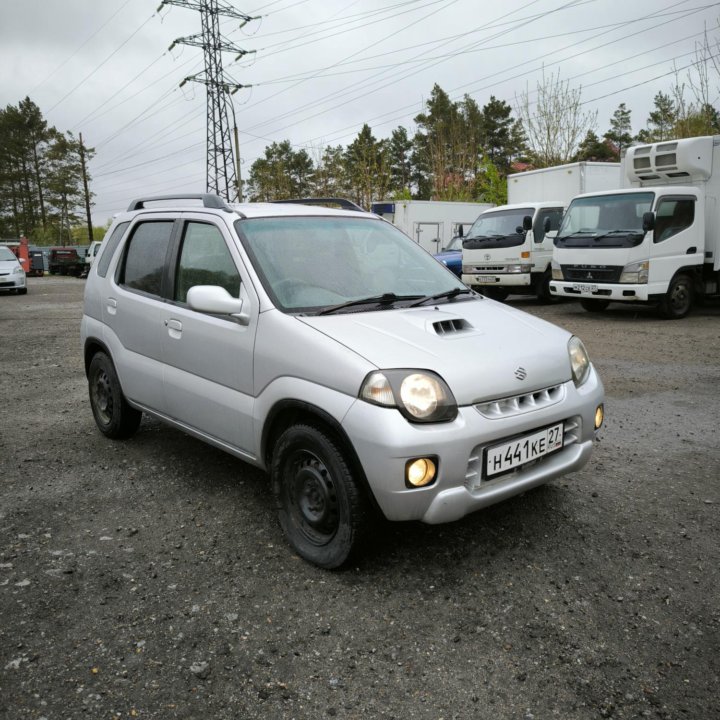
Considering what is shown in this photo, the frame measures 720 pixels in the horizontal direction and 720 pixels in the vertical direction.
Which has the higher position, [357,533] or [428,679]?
[357,533]

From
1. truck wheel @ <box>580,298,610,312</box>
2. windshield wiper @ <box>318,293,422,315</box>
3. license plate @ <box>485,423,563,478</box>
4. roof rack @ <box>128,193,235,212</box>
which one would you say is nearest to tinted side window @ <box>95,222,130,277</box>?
roof rack @ <box>128,193,235,212</box>

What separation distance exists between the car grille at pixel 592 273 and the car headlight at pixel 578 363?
28.2ft

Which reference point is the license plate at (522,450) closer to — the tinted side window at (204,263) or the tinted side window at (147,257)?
the tinted side window at (204,263)

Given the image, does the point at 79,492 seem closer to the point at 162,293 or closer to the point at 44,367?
the point at 162,293

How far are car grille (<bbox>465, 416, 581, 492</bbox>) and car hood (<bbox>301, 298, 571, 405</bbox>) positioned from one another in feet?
0.71

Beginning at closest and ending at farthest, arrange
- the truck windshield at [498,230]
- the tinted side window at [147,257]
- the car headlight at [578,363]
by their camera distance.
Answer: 1. the car headlight at [578,363]
2. the tinted side window at [147,257]
3. the truck windshield at [498,230]

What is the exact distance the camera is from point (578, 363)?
11.3 feet

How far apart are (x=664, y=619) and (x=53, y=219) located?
2992 inches

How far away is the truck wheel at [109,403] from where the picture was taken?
4773mm

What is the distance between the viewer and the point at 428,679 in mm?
2354

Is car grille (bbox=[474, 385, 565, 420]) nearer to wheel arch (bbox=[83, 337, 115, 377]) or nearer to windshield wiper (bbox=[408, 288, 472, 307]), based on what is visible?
windshield wiper (bbox=[408, 288, 472, 307])

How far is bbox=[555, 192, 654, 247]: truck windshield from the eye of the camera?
448 inches

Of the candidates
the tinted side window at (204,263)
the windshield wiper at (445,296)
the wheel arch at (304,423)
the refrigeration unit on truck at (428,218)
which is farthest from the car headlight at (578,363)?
the refrigeration unit on truck at (428,218)

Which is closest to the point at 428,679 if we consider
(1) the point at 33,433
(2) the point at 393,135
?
(1) the point at 33,433
